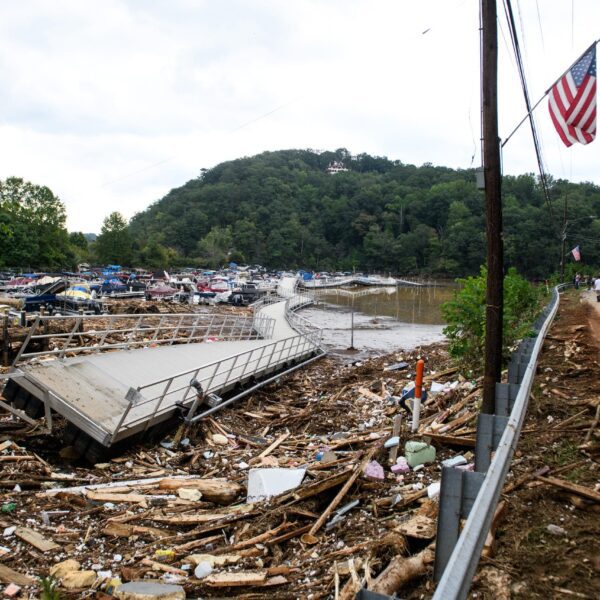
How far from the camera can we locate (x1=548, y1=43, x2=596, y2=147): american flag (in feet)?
30.1

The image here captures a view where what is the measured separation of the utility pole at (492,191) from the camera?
747 centimetres

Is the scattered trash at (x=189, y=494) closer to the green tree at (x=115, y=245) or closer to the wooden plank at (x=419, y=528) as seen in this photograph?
the wooden plank at (x=419, y=528)

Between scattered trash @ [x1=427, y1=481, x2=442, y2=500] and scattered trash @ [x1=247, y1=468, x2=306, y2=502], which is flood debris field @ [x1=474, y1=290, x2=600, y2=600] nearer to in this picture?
scattered trash @ [x1=427, y1=481, x2=442, y2=500]

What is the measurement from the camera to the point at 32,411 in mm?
9859

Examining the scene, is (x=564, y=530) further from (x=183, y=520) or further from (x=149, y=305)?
(x=149, y=305)

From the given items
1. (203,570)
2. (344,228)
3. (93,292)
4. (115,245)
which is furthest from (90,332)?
(344,228)

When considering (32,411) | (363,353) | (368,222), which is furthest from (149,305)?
(368,222)

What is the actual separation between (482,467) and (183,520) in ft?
12.7

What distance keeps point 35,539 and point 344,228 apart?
18210 cm

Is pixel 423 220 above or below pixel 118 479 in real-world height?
above

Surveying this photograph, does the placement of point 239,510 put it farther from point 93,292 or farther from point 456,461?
point 93,292

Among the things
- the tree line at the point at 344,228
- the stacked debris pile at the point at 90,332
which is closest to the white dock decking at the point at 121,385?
the stacked debris pile at the point at 90,332

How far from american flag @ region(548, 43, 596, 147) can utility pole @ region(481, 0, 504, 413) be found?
2331 mm

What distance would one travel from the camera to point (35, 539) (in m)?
6.11
